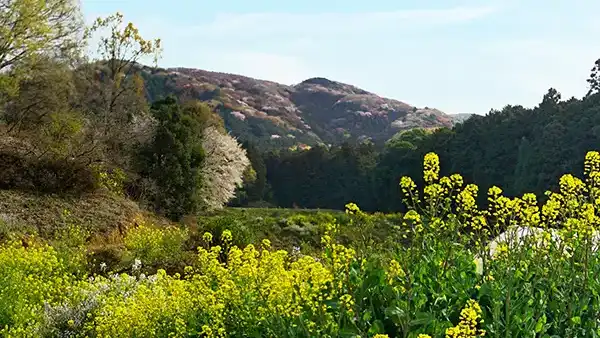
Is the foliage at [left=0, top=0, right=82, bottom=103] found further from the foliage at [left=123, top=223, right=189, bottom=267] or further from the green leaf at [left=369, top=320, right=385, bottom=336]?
the green leaf at [left=369, top=320, right=385, bottom=336]

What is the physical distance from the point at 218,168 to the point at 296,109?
62.4m

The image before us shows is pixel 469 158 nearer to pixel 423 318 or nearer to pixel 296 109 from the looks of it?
pixel 423 318

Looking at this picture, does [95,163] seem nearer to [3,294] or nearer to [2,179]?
[2,179]

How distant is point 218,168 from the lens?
71.8ft

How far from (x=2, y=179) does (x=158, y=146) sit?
4.92 m

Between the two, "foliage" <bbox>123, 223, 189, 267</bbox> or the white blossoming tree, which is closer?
"foliage" <bbox>123, 223, 189, 267</bbox>

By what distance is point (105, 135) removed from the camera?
18.5m

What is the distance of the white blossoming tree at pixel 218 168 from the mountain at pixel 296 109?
1444 inches

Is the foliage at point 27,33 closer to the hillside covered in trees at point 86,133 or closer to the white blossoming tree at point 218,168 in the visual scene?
the hillside covered in trees at point 86,133

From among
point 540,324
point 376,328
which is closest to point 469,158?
point 540,324

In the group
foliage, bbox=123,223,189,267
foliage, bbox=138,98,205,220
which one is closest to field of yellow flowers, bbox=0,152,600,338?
foliage, bbox=123,223,189,267

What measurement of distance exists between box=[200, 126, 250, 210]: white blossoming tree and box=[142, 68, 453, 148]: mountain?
120 ft

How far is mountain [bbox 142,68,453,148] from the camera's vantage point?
6531cm

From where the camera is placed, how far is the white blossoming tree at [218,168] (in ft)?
69.8
